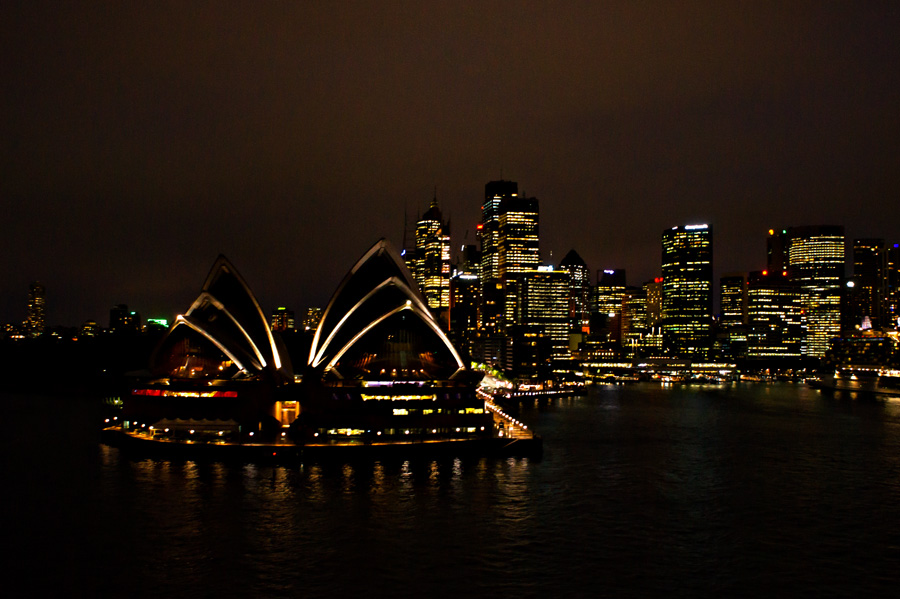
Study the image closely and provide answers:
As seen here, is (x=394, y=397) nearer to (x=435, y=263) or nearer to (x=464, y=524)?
(x=464, y=524)

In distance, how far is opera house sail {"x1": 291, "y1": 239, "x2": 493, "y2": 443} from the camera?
46.2 metres

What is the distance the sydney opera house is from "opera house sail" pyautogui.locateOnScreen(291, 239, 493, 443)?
6 cm

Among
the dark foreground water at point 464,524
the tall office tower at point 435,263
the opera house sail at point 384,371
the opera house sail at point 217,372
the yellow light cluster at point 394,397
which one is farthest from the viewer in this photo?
the tall office tower at point 435,263

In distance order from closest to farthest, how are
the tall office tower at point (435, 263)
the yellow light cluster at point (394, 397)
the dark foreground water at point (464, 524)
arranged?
the dark foreground water at point (464, 524)
the yellow light cluster at point (394, 397)
the tall office tower at point (435, 263)

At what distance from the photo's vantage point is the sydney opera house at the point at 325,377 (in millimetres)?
46344

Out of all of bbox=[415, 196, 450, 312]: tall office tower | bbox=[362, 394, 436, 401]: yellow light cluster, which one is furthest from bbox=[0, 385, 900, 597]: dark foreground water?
bbox=[415, 196, 450, 312]: tall office tower

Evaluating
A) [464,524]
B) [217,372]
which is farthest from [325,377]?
[464,524]

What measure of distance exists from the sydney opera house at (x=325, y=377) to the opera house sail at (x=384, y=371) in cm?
6

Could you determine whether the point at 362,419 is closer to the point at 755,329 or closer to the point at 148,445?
the point at 148,445

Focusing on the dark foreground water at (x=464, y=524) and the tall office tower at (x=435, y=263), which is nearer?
the dark foreground water at (x=464, y=524)

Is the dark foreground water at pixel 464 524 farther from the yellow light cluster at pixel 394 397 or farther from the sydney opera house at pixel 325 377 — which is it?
the yellow light cluster at pixel 394 397

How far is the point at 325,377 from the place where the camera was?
50.4 metres

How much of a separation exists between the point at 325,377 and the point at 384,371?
385cm

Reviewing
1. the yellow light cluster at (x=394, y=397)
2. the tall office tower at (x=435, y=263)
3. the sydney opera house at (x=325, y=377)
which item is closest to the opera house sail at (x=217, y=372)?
the sydney opera house at (x=325, y=377)
